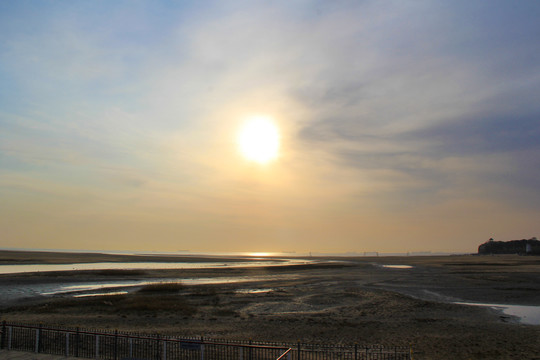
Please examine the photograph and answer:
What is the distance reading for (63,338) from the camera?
2225cm

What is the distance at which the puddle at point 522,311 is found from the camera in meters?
29.6

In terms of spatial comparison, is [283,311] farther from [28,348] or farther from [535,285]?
[535,285]

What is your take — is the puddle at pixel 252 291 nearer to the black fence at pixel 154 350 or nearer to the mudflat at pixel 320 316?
the mudflat at pixel 320 316

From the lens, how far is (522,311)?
3378cm

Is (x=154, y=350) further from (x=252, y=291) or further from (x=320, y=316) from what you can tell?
(x=252, y=291)

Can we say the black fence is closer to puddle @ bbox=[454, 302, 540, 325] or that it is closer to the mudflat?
the mudflat

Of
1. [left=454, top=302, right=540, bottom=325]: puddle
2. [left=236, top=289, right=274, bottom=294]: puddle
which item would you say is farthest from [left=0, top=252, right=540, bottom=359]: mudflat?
[left=454, top=302, right=540, bottom=325]: puddle

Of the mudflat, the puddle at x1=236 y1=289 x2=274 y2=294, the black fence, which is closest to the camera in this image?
the black fence

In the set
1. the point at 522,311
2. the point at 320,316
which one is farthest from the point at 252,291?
the point at 522,311

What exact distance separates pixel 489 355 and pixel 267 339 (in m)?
12.4

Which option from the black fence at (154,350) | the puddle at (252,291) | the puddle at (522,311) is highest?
the black fence at (154,350)

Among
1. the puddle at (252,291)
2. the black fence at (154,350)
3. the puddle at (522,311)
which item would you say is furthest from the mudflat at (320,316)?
the black fence at (154,350)

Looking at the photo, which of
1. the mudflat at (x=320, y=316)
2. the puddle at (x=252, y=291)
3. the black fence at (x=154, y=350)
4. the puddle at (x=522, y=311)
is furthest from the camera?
the puddle at (x=252, y=291)

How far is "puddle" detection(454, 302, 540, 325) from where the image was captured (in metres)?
29.6
